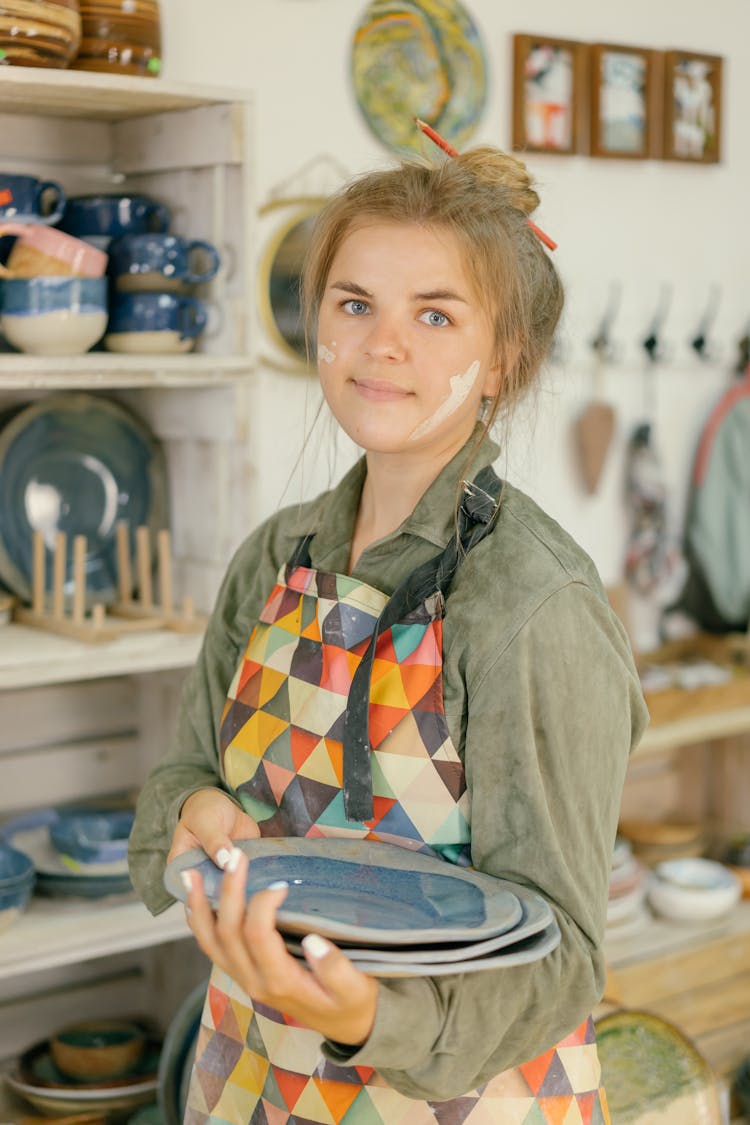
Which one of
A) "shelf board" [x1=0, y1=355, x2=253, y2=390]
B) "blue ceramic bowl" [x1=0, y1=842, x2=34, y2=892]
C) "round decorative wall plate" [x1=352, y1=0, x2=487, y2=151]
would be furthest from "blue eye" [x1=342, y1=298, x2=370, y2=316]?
"round decorative wall plate" [x1=352, y1=0, x2=487, y2=151]

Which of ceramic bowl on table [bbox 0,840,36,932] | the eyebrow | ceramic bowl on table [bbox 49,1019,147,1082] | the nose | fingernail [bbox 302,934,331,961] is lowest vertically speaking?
ceramic bowl on table [bbox 49,1019,147,1082]

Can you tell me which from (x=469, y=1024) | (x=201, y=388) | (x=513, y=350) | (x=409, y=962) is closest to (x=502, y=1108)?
(x=469, y=1024)

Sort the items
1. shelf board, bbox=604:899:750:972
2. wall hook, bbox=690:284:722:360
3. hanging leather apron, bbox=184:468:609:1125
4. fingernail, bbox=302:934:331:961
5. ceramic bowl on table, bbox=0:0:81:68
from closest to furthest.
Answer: fingernail, bbox=302:934:331:961
hanging leather apron, bbox=184:468:609:1125
ceramic bowl on table, bbox=0:0:81:68
shelf board, bbox=604:899:750:972
wall hook, bbox=690:284:722:360

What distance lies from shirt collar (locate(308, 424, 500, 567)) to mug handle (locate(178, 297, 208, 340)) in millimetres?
586

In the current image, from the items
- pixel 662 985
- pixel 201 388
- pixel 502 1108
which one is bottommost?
pixel 662 985

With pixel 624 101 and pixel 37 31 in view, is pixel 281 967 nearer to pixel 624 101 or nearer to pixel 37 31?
pixel 37 31

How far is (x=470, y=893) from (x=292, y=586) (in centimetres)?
39

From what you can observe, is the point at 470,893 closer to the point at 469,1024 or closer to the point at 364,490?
the point at 469,1024

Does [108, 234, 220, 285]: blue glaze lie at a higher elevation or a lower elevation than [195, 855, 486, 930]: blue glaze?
higher

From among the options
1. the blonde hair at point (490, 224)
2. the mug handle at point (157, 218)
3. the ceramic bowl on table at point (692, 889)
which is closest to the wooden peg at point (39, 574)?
the mug handle at point (157, 218)

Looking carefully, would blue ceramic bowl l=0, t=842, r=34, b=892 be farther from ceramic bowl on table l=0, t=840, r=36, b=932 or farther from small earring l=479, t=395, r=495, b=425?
small earring l=479, t=395, r=495, b=425

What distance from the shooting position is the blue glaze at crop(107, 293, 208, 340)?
189 cm

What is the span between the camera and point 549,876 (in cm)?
112

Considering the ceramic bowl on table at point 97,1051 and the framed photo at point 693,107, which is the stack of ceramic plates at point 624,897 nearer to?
the ceramic bowl on table at point 97,1051
